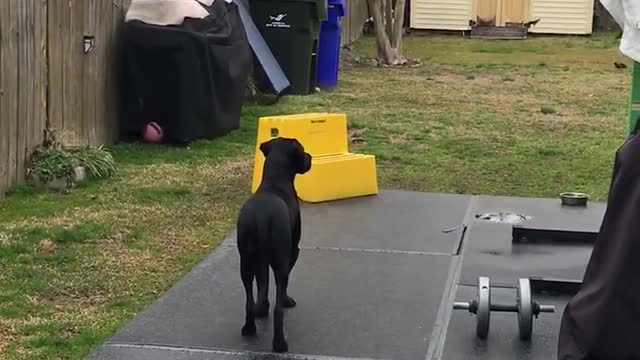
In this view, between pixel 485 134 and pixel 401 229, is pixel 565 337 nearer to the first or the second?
pixel 401 229

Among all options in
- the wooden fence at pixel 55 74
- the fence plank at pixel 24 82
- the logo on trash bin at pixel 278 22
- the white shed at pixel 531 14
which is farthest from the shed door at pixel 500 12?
the fence plank at pixel 24 82

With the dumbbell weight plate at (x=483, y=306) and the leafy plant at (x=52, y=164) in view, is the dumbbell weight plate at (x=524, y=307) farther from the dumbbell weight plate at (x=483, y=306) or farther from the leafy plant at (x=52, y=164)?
the leafy plant at (x=52, y=164)

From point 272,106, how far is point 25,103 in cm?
487

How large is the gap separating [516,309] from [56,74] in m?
5.10

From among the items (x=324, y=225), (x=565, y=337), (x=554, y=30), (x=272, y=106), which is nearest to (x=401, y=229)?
(x=324, y=225)

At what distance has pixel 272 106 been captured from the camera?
12094mm

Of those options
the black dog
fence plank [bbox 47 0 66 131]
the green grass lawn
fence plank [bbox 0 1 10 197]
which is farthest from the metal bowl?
fence plank [bbox 47 0 66 131]

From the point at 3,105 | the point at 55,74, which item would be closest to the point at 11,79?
the point at 3,105

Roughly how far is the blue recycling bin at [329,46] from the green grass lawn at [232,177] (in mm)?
311

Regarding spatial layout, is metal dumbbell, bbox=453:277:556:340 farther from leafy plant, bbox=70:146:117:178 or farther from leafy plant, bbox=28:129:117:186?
leafy plant, bbox=70:146:117:178

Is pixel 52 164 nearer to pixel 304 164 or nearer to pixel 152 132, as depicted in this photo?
pixel 152 132

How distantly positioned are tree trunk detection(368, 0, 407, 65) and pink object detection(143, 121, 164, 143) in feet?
26.3

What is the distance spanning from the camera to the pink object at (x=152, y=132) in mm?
9289

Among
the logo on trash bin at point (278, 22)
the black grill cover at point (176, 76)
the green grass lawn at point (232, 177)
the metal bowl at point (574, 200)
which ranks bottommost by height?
the green grass lawn at point (232, 177)
